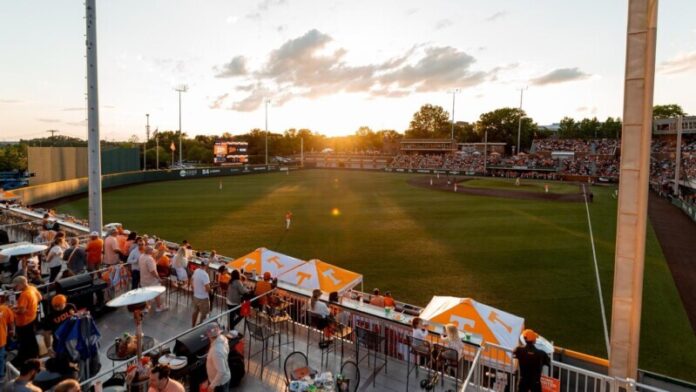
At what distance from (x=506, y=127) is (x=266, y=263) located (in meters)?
146

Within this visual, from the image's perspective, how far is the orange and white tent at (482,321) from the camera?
996cm

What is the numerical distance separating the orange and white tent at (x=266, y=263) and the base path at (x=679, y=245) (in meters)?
13.6

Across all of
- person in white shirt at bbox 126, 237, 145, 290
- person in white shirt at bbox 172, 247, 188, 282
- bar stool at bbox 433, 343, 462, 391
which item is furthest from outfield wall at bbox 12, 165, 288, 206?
bar stool at bbox 433, 343, 462, 391

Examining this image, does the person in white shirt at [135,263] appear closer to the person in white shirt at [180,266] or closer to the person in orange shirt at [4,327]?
the person in white shirt at [180,266]

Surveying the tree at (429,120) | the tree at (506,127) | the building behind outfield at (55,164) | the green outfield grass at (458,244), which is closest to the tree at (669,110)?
the tree at (506,127)

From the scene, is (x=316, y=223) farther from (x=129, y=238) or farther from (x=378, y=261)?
(x=129, y=238)

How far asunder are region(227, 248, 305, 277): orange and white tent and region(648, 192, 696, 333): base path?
44.7 feet

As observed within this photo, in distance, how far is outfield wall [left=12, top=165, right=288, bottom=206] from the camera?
35.7 metres

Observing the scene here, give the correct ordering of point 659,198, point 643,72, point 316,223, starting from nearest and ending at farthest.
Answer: point 643,72
point 316,223
point 659,198

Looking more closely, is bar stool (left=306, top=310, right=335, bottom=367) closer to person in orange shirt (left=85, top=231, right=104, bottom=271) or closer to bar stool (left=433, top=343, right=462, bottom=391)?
bar stool (left=433, top=343, right=462, bottom=391)

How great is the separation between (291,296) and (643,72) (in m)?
8.31

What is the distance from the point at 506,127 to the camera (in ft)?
477

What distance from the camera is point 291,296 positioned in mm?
10297

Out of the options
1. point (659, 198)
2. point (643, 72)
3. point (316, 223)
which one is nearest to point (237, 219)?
point (316, 223)
